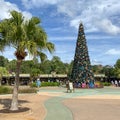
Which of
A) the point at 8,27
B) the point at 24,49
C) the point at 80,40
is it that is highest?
the point at 80,40

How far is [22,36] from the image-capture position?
53.8ft

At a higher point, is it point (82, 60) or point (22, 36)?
point (82, 60)

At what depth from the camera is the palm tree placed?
1617cm

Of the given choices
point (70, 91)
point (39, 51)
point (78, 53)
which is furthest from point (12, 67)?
point (39, 51)

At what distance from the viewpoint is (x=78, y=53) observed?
4600cm

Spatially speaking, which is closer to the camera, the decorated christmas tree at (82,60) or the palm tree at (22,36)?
the palm tree at (22,36)

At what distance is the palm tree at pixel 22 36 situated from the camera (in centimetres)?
1617

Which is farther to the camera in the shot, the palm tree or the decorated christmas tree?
the decorated christmas tree

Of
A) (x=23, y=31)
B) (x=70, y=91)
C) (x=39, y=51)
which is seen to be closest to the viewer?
(x=23, y=31)

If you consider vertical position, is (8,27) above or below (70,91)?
above

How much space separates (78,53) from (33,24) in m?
29.6

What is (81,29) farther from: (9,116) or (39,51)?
(9,116)

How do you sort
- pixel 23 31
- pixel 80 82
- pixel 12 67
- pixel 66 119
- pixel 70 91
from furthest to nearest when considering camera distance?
pixel 12 67, pixel 80 82, pixel 70 91, pixel 23 31, pixel 66 119

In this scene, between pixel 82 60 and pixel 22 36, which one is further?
pixel 82 60
